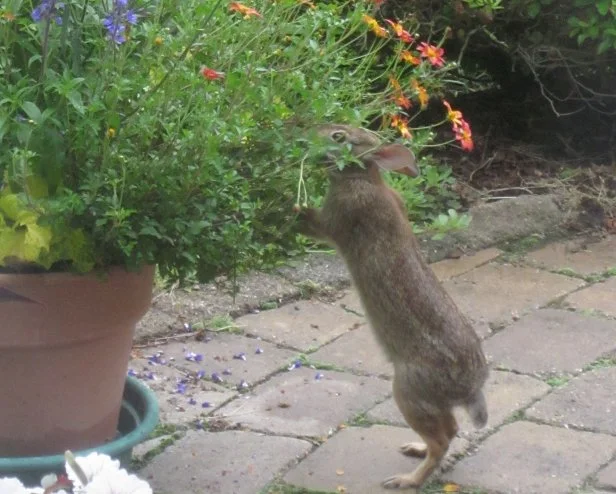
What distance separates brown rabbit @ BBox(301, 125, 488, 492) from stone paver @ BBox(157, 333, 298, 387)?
84cm

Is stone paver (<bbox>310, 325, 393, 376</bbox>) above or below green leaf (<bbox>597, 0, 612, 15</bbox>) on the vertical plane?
below

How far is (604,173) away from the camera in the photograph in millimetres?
7250

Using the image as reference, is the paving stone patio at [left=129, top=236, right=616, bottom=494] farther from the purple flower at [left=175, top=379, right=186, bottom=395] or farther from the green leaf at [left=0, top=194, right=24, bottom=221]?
the green leaf at [left=0, top=194, right=24, bottom=221]

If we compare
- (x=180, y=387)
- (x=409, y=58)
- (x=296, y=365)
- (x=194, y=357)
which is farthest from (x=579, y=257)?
(x=409, y=58)

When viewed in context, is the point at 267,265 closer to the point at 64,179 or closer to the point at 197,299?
the point at 64,179

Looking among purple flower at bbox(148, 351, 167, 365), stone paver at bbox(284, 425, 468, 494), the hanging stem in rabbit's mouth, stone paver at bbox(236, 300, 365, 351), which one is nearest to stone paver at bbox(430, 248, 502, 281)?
stone paver at bbox(236, 300, 365, 351)

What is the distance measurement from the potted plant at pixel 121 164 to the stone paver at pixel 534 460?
1.08 metres

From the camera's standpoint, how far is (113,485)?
1.83m

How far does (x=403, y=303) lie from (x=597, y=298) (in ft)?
6.84

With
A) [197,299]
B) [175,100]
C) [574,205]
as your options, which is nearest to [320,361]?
[197,299]

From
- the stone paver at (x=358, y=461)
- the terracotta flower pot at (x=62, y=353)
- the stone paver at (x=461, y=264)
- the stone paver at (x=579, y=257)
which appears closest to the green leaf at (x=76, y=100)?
the terracotta flower pot at (x=62, y=353)

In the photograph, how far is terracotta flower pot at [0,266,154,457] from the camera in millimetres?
3047

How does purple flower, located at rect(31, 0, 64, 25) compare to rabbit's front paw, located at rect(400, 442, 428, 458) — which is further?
rabbit's front paw, located at rect(400, 442, 428, 458)

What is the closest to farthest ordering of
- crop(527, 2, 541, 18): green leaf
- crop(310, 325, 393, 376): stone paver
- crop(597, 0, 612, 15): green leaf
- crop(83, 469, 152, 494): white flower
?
crop(83, 469, 152, 494): white flower, crop(310, 325, 393, 376): stone paver, crop(597, 0, 612, 15): green leaf, crop(527, 2, 541, 18): green leaf
